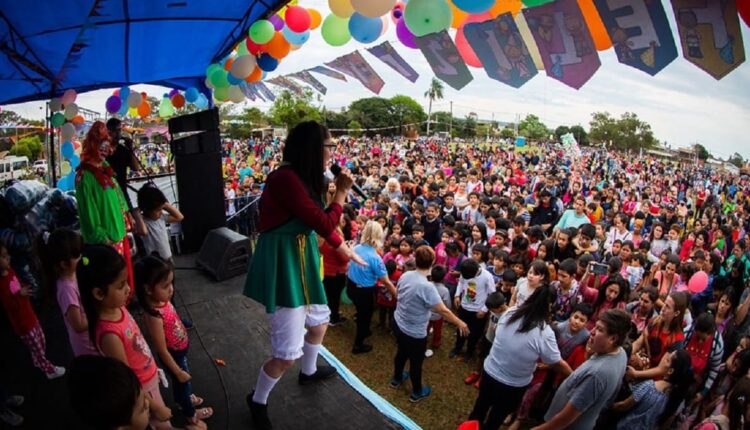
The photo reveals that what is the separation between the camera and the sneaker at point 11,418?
2.41 metres

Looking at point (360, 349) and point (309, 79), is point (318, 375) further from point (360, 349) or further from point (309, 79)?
point (309, 79)

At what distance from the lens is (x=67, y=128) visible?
7.32m

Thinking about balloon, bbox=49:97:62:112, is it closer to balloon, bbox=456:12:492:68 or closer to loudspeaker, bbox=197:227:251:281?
loudspeaker, bbox=197:227:251:281

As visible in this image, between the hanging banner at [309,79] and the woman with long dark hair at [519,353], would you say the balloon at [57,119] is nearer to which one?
the hanging banner at [309,79]

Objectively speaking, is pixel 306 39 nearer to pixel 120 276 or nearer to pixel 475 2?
pixel 475 2

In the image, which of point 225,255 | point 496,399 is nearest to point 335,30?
point 225,255

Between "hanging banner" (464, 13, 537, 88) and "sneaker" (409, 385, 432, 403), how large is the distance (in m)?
2.91

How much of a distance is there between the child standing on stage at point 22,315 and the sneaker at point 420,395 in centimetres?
270

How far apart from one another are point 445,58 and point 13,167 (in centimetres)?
2068

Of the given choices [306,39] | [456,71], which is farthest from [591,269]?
[306,39]

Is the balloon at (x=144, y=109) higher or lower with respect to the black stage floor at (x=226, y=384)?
higher

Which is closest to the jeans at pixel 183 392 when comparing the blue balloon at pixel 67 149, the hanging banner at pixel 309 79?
the hanging banner at pixel 309 79

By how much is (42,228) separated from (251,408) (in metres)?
3.43

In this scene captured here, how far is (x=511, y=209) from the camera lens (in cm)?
680
